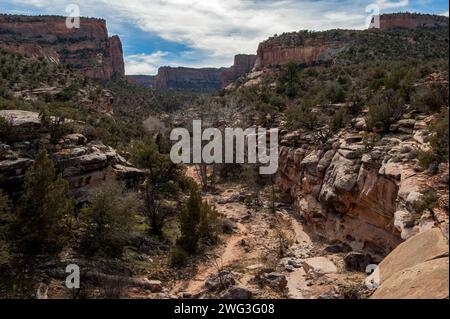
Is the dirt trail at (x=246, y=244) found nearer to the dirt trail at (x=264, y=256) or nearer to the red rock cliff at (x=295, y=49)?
the dirt trail at (x=264, y=256)

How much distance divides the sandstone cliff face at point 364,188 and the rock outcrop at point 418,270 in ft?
3.01

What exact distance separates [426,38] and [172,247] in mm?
53754

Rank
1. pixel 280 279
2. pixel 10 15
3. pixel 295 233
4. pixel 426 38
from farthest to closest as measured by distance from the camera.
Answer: pixel 10 15 < pixel 426 38 < pixel 295 233 < pixel 280 279

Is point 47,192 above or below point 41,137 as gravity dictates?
below

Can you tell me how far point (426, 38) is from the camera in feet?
187

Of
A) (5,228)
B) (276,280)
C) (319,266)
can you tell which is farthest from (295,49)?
(5,228)

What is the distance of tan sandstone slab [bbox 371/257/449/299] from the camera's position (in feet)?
23.6

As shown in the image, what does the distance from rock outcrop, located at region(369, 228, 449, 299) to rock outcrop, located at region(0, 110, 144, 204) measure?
14068 millimetres

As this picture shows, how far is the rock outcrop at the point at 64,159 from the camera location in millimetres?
16562

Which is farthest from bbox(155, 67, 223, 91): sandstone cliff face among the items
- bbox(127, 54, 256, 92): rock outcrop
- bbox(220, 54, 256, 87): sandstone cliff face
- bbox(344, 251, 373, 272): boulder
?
bbox(344, 251, 373, 272): boulder

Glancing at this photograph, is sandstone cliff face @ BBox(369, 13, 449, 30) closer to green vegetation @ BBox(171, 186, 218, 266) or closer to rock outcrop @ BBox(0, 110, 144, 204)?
rock outcrop @ BBox(0, 110, 144, 204)

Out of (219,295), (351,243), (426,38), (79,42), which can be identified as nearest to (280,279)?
(219,295)
